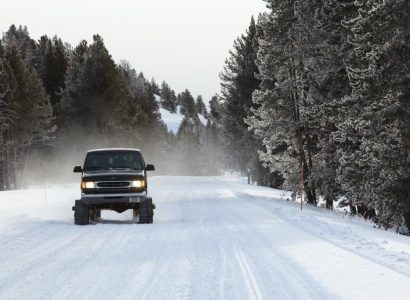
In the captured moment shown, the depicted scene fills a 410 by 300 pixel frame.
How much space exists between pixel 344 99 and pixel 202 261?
12.2 metres

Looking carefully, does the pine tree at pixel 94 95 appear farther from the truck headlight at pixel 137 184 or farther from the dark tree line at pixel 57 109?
the truck headlight at pixel 137 184

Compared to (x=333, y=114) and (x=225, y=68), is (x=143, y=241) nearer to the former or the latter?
(x=333, y=114)

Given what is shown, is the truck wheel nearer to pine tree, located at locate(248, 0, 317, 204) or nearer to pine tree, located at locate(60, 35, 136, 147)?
pine tree, located at locate(248, 0, 317, 204)

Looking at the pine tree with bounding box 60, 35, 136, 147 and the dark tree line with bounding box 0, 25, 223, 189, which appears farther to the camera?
the pine tree with bounding box 60, 35, 136, 147

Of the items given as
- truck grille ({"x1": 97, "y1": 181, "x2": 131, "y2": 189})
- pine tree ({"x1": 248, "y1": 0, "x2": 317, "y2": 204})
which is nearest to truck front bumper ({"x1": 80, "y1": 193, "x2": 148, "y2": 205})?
truck grille ({"x1": 97, "y1": 181, "x2": 131, "y2": 189})

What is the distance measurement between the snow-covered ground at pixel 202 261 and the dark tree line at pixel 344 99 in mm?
4178

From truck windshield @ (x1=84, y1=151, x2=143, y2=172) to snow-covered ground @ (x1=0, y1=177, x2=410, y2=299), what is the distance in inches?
77.4

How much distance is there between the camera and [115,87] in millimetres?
52562

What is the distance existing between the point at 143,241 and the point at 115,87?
42924 mm

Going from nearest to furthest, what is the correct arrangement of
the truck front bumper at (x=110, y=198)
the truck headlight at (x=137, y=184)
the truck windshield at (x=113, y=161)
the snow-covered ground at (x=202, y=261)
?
the snow-covered ground at (x=202, y=261)
the truck front bumper at (x=110, y=198)
the truck headlight at (x=137, y=184)
the truck windshield at (x=113, y=161)

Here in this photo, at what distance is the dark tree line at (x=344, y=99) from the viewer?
57.6ft

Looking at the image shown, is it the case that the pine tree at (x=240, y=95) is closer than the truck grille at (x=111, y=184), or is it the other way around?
the truck grille at (x=111, y=184)

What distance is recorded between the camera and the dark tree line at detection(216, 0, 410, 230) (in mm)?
17562

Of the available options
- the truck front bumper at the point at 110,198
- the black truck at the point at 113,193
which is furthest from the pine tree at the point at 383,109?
the truck front bumper at the point at 110,198
